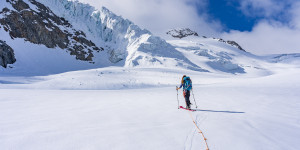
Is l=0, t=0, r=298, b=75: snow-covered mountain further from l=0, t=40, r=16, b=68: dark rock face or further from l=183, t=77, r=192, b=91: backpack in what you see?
l=183, t=77, r=192, b=91: backpack

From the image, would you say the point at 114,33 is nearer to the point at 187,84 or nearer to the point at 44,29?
the point at 44,29

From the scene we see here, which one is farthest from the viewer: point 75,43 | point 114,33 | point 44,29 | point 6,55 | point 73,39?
point 114,33

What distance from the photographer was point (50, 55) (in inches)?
1666

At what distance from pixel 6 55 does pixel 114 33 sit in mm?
37906

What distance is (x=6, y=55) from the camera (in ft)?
102

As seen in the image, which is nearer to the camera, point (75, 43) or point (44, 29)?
point (44, 29)

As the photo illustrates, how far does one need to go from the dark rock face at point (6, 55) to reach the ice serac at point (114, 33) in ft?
82.9

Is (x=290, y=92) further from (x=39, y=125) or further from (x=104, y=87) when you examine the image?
(x=104, y=87)

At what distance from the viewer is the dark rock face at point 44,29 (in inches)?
1592

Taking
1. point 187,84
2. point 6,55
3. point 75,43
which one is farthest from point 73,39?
point 187,84

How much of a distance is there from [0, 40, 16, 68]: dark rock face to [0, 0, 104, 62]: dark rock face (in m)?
7.64

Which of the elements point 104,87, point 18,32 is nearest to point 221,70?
point 104,87

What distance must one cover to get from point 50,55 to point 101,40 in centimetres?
2486

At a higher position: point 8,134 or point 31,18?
point 31,18
